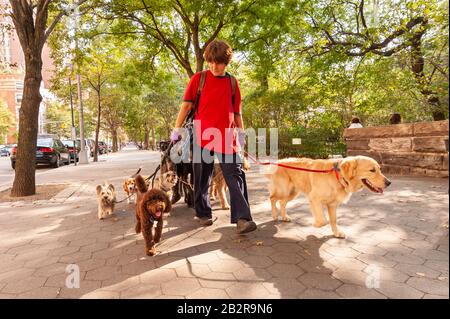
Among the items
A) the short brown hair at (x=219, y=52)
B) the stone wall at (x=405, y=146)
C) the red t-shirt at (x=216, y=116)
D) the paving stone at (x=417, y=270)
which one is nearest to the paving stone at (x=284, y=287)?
the paving stone at (x=417, y=270)

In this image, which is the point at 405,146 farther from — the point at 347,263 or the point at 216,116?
the point at 216,116

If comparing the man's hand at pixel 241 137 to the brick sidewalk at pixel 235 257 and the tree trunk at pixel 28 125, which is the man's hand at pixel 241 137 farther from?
the tree trunk at pixel 28 125

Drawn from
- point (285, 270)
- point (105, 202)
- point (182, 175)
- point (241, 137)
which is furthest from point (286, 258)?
point (105, 202)

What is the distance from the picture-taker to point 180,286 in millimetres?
2850

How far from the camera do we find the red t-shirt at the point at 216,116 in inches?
163

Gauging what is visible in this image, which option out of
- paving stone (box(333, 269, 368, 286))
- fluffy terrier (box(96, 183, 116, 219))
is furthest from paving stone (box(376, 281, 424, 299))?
fluffy terrier (box(96, 183, 116, 219))

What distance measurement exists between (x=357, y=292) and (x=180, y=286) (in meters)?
1.59

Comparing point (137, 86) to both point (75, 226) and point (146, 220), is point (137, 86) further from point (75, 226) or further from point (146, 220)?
point (146, 220)

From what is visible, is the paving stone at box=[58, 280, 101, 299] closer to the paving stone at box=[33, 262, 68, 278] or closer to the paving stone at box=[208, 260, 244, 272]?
the paving stone at box=[33, 262, 68, 278]

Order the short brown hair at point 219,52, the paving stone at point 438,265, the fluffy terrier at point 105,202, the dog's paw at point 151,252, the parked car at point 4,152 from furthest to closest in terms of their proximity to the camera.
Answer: the parked car at point 4,152 → the fluffy terrier at point 105,202 → the short brown hair at point 219,52 → the dog's paw at point 151,252 → the paving stone at point 438,265

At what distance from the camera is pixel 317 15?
1562 centimetres

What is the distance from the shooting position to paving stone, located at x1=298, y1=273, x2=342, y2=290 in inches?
110

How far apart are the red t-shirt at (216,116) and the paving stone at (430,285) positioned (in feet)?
8.08
